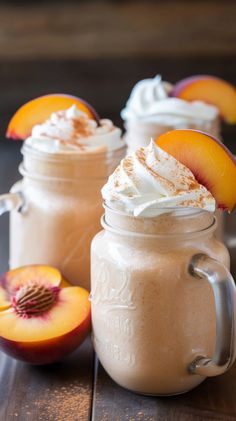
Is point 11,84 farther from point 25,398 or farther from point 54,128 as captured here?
point 25,398

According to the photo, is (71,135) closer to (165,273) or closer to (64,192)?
(64,192)

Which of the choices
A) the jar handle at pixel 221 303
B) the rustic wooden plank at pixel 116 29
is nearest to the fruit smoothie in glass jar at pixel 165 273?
the jar handle at pixel 221 303

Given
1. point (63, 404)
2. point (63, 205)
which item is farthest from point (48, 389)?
point (63, 205)

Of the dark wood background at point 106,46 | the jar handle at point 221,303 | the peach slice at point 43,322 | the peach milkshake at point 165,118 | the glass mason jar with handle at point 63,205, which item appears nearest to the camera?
the jar handle at point 221,303

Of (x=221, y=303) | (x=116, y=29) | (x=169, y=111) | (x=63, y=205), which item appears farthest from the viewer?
(x=116, y=29)

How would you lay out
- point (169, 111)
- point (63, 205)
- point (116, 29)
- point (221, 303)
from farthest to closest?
point (116, 29) < point (169, 111) < point (63, 205) < point (221, 303)

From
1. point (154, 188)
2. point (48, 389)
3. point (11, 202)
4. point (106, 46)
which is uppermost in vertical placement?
point (154, 188)

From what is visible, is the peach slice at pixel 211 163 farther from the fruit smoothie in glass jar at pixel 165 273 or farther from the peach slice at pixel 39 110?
the peach slice at pixel 39 110

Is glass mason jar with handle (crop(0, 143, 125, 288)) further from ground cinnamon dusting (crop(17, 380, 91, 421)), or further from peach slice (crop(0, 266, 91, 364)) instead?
ground cinnamon dusting (crop(17, 380, 91, 421))
